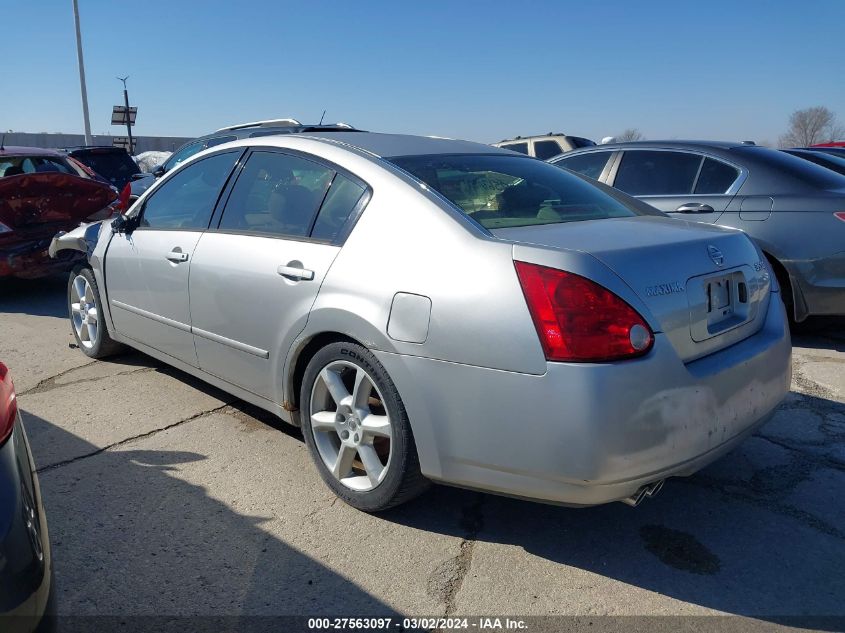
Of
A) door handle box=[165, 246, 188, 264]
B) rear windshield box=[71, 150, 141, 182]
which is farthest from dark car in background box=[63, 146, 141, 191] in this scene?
door handle box=[165, 246, 188, 264]

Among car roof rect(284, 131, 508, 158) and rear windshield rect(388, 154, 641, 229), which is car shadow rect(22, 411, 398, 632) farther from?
car roof rect(284, 131, 508, 158)

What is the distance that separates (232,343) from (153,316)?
0.92 metres

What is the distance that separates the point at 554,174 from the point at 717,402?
1534 millimetres

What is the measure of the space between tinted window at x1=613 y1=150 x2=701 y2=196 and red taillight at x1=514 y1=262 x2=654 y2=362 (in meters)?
3.99

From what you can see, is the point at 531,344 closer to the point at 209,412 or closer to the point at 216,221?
the point at 216,221

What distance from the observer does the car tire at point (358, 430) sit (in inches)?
103

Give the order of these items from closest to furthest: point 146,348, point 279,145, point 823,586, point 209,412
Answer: point 823,586
point 279,145
point 209,412
point 146,348

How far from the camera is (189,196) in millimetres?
4047

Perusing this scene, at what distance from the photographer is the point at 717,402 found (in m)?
2.43

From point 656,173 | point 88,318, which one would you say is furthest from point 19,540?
point 656,173

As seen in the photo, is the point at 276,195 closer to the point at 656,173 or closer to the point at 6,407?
the point at 6,407

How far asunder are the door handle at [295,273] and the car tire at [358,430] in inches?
12.6

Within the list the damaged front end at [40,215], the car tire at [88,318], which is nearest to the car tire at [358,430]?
the car tire at [88,318]

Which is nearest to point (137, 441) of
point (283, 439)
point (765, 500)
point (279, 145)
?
point (283, 439)
